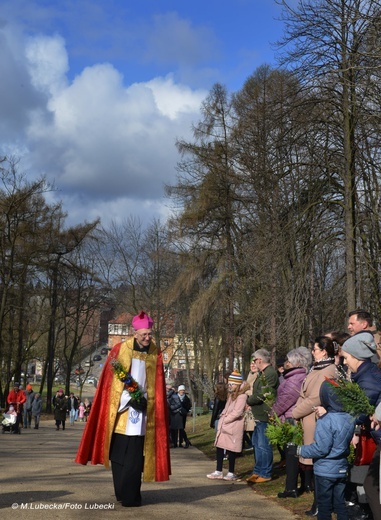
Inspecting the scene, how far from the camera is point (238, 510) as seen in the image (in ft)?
30.8

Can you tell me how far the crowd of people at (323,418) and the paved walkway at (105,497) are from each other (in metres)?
0.63

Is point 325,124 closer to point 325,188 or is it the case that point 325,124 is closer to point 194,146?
point 325,188

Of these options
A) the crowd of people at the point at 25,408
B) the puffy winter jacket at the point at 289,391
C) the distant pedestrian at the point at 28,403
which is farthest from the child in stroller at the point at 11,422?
the puffy winter jacket at the point at 289,391

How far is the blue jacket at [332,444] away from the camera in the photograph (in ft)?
23.0

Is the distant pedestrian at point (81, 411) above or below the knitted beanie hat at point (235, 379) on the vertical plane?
below

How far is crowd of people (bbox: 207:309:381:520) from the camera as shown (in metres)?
6.48

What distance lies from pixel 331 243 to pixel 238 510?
37.4 ft

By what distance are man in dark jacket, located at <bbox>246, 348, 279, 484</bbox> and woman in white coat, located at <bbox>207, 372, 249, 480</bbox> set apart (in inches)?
Result: 18.8

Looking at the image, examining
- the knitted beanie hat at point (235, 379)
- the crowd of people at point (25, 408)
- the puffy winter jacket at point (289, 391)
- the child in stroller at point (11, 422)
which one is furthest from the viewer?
the crowd of people at point (25, 408)

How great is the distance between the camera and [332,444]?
7.02 m

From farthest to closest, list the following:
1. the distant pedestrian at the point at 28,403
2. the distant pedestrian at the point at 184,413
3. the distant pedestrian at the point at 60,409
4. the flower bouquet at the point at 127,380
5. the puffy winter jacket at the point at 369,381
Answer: the distant pedestrian at the point at 60,409, the distant pedestrian at the point at 28,403, the distant pedestrian at the point at 184,413, the flower bouquet at the point at 127,380, the puffy winter jacket at the point at 369,381

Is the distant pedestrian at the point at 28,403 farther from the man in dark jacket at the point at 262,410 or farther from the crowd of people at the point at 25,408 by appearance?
the man in dark jacket at the point at 262,410

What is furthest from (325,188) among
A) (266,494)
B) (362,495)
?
(362,495)

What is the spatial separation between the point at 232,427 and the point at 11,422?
1736cm
